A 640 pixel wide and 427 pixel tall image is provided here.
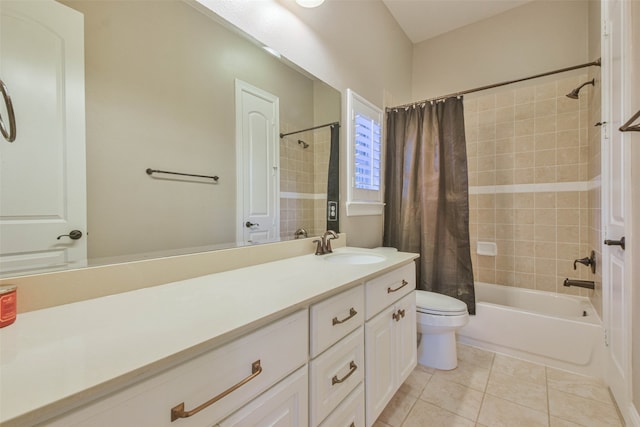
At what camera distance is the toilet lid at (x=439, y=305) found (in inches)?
67.8

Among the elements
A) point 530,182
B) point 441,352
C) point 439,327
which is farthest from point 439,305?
point 530,182

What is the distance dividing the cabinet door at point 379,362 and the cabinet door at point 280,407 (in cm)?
40

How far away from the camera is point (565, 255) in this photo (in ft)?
7.54

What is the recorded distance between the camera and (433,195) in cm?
213

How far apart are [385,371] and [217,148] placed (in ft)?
4.09

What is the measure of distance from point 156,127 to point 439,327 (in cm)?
187

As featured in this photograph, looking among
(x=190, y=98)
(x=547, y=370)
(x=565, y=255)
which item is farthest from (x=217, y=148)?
(x=565, y=255)

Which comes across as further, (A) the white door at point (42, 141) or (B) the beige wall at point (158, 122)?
(B) the beige wall at point (158, 122)

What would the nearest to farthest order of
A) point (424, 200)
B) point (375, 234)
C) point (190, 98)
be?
1. point (190, 98)
2. point (424, 200)
3. point (375, 234)

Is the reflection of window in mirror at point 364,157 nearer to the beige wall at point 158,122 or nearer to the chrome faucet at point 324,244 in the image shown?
the chrome faucet at point 324,244

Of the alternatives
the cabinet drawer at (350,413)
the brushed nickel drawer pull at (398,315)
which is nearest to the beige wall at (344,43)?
the brushed nickel drawer pull at (398,315)

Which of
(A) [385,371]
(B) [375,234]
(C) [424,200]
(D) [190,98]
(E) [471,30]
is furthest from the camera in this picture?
(E) [471,30]

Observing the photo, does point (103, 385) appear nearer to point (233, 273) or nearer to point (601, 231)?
point (233, 273)

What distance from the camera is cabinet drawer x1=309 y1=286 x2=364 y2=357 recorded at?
0.85 metres
